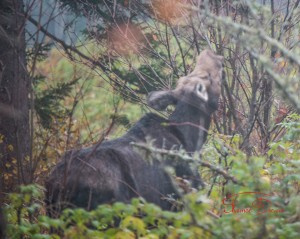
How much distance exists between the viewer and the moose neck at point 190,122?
24.1 ft

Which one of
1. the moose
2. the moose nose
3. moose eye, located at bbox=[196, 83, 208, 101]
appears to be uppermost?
moose eye, located at bbox=[196, 83, 208, 101]

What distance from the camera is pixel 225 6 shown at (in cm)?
906

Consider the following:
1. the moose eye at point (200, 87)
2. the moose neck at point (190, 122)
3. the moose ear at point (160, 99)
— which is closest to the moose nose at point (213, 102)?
the moose neck at point (190, 122)

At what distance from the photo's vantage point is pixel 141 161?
20.5 ft

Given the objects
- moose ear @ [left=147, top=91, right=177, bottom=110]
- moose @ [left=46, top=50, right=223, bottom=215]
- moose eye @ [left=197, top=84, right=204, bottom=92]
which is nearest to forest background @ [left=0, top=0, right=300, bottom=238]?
moose @ [left=46, top=50, right=223, bottom=215]

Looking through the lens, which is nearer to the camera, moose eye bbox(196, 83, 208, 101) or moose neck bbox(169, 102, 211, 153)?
moose neck bbox(169, 102, 211, 153)

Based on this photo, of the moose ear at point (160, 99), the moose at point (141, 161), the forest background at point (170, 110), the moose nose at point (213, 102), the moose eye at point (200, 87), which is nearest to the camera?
the forest background at point (170, 110)

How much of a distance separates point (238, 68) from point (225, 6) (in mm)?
903

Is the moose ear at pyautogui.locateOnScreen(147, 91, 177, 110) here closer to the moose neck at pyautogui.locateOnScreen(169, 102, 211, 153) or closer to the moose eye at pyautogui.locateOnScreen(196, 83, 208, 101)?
the moose neck at pyautogui.locateOnScreen(169, 102, 211, 153)

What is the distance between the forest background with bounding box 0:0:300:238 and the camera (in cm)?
393

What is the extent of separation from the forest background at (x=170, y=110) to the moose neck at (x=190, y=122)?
0.22 meters

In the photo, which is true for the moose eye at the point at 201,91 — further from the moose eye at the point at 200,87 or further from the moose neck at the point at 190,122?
the moose neck at the point at 190,122

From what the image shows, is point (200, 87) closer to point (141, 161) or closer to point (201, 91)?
point (201, 91)

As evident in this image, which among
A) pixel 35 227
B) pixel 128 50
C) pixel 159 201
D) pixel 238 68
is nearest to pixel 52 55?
pixel 128 50
